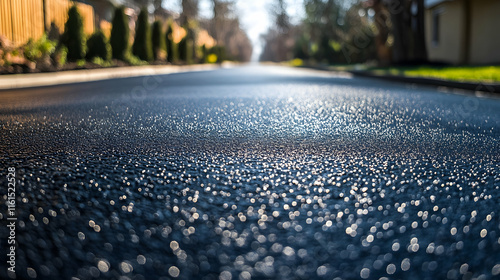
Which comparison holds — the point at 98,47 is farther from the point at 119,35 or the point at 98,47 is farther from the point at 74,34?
the point at 119,35

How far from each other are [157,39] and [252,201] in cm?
2784

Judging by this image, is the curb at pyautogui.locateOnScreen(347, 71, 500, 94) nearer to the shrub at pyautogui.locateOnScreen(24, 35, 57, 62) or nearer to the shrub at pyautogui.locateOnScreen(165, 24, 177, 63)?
the shrub at pyautogui.locateOnScreen(24, 35, 57, 62)

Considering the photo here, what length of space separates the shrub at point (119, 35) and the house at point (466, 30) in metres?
14.2

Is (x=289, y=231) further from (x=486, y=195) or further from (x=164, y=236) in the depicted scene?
(x=486, y=195)

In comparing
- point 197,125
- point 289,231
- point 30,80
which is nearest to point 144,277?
point 289,231

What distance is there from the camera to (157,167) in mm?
2869

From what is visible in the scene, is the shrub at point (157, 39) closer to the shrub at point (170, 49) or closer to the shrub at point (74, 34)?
the shrub at point (170, 49)

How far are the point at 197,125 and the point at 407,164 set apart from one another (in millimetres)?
2363

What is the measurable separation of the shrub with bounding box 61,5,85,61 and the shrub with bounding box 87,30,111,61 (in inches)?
68.6

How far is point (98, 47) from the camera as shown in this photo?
19.6 meters

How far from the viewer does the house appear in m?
20.2

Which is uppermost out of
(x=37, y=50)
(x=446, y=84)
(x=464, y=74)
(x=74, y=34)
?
(x=74, y=34)

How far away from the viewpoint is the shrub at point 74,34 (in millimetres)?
17672

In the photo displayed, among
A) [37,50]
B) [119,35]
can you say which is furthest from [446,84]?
[119,35]
